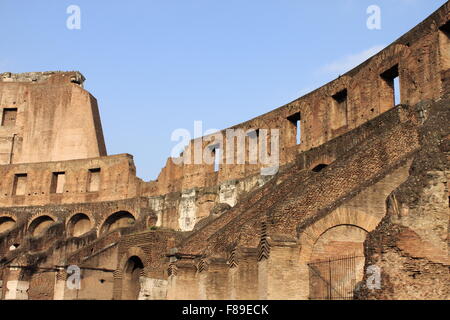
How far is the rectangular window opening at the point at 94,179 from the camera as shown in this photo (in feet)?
102

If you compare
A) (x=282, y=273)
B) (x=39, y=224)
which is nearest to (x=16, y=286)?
(x=39, y=224)

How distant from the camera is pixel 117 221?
2922 centimetres

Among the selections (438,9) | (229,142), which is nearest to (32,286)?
(229,142)

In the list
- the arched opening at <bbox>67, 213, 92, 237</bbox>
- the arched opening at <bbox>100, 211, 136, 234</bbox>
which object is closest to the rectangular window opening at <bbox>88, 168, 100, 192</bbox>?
the arched opening at <bbox>67, 213, 92, 237</bbox>

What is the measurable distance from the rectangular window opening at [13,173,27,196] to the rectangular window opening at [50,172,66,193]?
151 cm

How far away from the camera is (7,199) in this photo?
31.8 m

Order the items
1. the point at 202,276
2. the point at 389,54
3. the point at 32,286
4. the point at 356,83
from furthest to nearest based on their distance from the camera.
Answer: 1. the point at 32,286
2. the point at 356,83
3. the point at 389,54
4. the point at 202,276

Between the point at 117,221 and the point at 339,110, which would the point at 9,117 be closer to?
the point at 117,221

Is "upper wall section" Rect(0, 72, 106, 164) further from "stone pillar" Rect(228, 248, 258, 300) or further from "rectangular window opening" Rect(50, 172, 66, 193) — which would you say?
"stone pillar" Rect(228, 248, 258, 300)

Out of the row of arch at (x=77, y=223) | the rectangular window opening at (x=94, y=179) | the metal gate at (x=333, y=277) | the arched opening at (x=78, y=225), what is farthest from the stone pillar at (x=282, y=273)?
the rectangular window opening at (x=94, y=179)

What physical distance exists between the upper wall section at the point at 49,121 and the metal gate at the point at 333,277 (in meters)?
22.6

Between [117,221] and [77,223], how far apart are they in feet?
6.77
